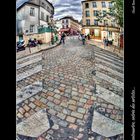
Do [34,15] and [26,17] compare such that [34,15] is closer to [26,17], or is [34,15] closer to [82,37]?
[26,17]

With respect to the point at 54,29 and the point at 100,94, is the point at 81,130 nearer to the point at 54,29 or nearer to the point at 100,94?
the point at 100,94

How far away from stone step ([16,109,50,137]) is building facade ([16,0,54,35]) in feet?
1.68

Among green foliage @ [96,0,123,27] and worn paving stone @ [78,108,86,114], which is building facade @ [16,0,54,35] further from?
worn paving stone @ [78,108,86,114]

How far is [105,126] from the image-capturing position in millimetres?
1074

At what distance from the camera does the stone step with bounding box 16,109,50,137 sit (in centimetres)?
104

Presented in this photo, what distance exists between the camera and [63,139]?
102 cm

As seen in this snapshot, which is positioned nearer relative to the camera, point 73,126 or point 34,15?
point 73,126

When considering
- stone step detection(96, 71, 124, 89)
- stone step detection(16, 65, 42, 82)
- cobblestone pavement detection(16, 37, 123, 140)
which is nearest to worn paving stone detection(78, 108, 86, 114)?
cobblestone pavement detection(16, 37, 123, 140)

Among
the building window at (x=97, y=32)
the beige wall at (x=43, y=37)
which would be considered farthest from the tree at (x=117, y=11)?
the beige wall at (x=43, y=37)

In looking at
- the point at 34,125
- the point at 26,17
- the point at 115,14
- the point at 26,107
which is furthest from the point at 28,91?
the point at 115,14

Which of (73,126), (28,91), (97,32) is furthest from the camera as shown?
(97,32)

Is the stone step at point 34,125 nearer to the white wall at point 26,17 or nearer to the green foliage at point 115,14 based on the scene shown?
the white wall at point 26,17

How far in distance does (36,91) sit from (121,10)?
71cm

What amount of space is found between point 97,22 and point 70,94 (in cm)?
52
